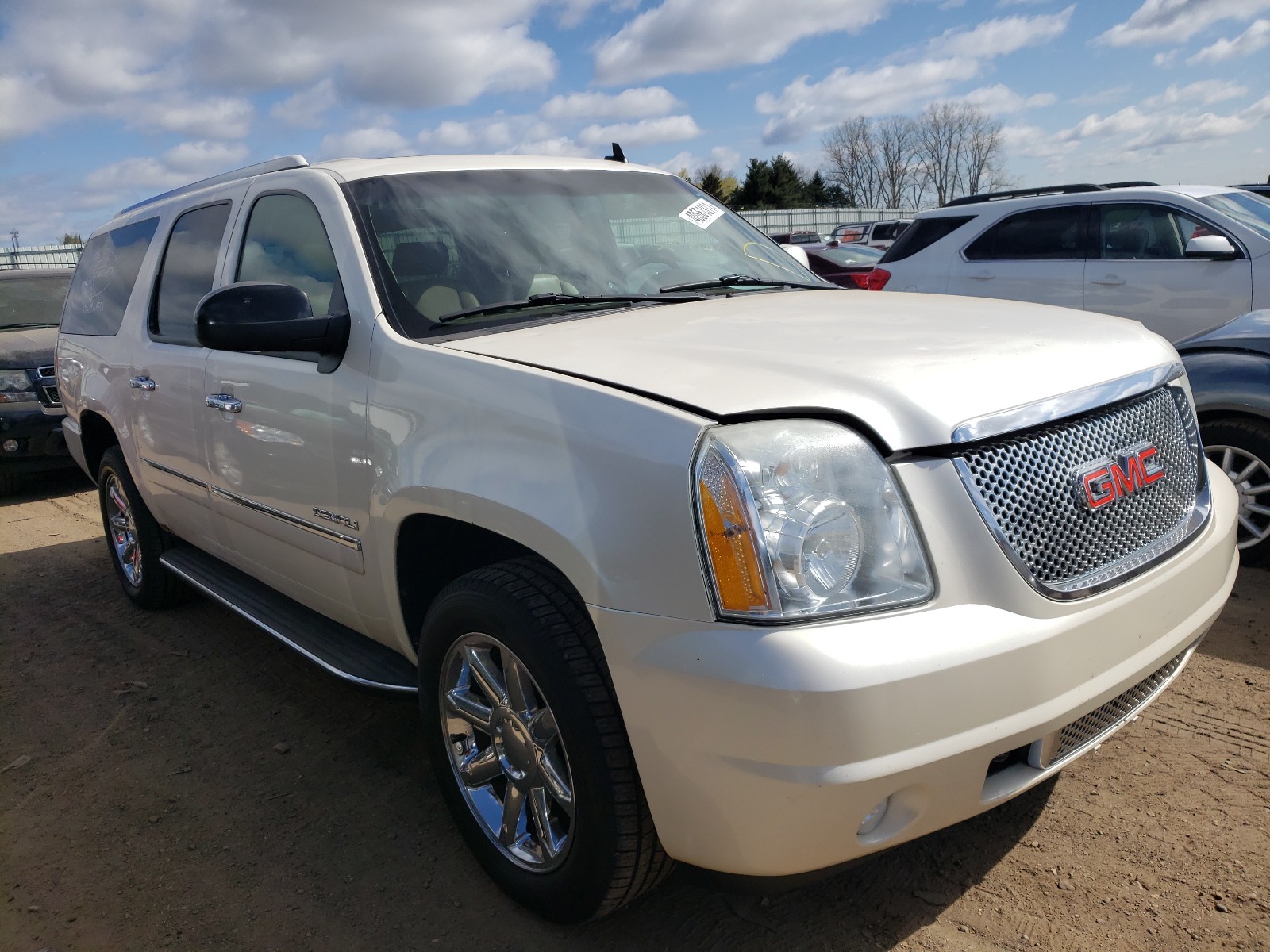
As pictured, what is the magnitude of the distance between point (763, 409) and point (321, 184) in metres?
1.93

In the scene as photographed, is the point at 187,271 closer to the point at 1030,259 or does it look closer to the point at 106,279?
the point at 106,279

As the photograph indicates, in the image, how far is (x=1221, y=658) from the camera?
355 cm

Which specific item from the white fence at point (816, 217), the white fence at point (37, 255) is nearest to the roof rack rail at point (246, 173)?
the white fence at point (37, 255)

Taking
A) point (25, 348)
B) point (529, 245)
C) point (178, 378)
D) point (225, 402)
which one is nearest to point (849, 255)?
point (25, 348)

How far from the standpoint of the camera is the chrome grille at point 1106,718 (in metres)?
1.95

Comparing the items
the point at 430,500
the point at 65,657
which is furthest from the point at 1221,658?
the point at 65,657

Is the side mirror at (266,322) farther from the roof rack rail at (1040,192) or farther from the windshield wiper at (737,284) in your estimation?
the roof rack rail at (1040,192)

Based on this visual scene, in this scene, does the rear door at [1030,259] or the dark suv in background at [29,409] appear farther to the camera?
the dark suv in background at [29,409]

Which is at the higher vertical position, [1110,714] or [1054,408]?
[1054,408]

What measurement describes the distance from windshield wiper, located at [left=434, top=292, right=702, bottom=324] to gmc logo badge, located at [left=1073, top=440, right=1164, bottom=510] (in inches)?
53.8

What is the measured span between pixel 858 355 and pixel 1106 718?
37.0 inches

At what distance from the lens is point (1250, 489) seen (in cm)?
418

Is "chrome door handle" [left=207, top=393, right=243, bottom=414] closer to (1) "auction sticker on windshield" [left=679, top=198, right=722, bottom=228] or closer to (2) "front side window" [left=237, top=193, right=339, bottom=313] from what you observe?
(2) "front side window" [left=237, top=193, right=339, bottom=313]

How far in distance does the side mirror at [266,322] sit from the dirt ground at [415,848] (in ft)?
4.74
